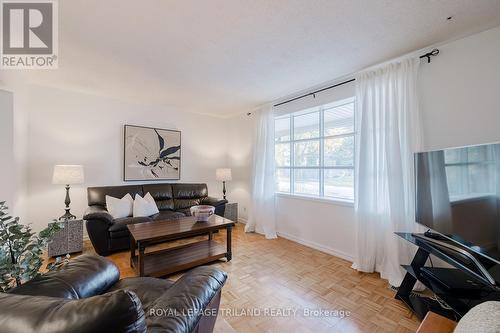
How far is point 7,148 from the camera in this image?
→ 2.42 m

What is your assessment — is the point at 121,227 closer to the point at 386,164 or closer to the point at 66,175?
the point at 66,175

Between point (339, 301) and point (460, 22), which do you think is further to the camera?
point (339, 301)

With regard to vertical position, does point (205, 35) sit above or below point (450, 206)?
above

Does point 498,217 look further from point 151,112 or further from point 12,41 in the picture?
point 151,112

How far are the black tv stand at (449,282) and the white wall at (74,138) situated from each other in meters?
4.27

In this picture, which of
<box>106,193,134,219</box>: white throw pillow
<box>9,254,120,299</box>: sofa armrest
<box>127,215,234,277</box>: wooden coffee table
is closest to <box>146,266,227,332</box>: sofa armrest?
<box>9,254,120,299</box>: sofa armrest

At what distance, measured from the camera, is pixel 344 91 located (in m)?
2.84

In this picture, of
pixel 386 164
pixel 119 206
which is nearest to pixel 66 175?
pixel 119 206

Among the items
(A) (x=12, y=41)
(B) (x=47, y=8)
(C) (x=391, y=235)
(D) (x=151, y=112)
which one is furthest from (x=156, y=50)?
(C) (x=391, y=235)

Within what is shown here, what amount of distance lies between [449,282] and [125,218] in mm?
3590

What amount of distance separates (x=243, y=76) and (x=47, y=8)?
1881 millimetres

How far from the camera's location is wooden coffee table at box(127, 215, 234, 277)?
2189mm

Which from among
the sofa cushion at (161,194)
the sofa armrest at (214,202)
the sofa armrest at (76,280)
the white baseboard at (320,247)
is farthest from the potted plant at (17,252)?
the white baseboard at (320,247)

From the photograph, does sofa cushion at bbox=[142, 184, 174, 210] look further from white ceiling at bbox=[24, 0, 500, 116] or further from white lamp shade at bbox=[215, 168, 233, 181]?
white ceiling at bbox=[24, 0, 500, 116]
